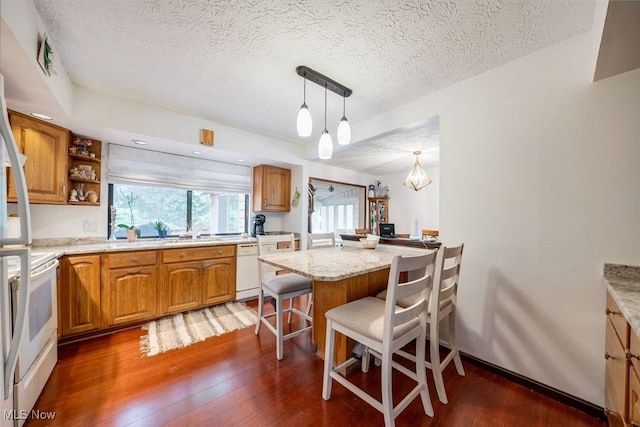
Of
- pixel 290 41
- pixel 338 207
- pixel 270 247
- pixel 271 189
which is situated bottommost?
pixel 270 247

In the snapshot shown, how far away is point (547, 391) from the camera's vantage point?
1.56 metres

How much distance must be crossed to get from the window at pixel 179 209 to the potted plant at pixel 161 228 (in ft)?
0.18

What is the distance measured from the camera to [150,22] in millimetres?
1451

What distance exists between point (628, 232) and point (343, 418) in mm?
1939

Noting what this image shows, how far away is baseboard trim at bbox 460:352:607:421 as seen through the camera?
1420 mm

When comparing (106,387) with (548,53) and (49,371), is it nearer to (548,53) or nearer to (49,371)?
(49,371)

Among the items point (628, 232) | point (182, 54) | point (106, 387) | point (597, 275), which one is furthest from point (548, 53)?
point (106, 387)

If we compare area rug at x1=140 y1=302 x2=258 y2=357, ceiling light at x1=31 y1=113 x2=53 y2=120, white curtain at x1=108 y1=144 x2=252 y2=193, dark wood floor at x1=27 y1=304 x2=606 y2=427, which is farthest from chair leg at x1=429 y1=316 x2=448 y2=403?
ceiling light at x1=31 y1=113 x2=53 y2=120

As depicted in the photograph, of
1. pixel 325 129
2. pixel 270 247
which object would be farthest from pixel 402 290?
pixel 270 247

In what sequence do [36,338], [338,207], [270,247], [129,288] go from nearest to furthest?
[36,338], [129,288], [270,247], [338,207]

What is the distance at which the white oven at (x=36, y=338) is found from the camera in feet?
4.21

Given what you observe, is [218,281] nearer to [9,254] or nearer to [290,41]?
[9,254]

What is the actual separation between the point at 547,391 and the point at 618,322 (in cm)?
82

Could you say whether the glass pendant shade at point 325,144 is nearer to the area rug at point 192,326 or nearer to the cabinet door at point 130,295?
the area rug at point 192,326
